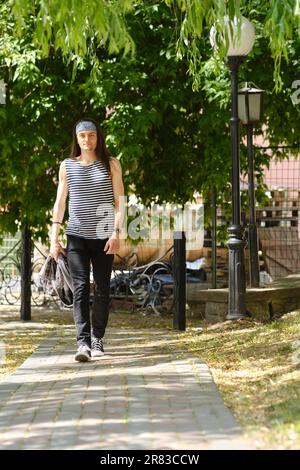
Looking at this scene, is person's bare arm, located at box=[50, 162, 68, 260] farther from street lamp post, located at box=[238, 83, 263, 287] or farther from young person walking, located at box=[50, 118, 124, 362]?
street lamp post, located at box=[238, 83, 263, 287]

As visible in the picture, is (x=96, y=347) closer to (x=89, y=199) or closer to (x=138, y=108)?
(x=89, y=199)

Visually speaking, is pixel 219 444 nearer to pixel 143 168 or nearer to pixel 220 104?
pixel 220 104

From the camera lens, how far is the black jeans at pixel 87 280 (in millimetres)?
8398

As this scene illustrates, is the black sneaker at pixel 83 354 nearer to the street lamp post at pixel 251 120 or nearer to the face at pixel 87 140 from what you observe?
the face at pixel 87 140

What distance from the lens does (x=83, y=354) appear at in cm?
834

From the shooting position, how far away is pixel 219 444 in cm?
500

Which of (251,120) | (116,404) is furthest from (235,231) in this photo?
(116,404)

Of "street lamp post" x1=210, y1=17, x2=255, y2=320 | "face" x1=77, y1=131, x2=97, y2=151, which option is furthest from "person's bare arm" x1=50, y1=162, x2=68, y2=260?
"street lamp post" x1=210, y1=17, x2=255, y2=320

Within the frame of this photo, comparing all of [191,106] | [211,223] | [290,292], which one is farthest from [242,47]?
[211,223]

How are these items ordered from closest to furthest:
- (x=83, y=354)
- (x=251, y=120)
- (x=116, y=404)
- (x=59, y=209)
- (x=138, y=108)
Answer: (x=116, y=404) < (x=83, y=354) < (x=59, y=209) < (x=251, y=120) < (x=138, y=108)

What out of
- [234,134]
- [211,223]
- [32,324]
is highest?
[234,134]

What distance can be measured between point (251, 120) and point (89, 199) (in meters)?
4.12

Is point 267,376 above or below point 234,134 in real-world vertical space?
below

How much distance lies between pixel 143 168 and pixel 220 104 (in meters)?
1.90
